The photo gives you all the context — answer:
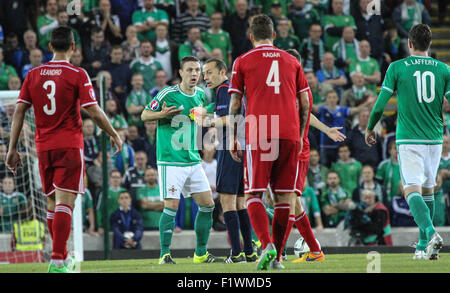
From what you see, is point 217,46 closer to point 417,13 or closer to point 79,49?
point 79,49

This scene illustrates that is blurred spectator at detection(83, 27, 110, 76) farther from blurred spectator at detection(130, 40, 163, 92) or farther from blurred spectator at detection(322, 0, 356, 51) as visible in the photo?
blurred spectator at detection(322, 0, 356, 51)

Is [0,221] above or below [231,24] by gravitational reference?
below

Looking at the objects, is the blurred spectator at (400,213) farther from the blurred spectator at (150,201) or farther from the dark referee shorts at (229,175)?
the dark referee shorts at (229,175)

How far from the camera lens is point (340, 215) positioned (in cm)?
1348

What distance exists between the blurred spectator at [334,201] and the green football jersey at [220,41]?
12.7 feet

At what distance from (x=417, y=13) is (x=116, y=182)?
7947mm

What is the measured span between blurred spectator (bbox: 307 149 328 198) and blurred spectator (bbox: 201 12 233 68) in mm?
3290

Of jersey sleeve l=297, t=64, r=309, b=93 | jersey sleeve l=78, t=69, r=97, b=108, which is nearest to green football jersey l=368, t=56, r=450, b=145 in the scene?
jersey sleeve l=297, t=64, r=309, b=93

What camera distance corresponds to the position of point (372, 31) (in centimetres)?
1645

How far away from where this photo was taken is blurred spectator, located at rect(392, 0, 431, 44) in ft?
55.5

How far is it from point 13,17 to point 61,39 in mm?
10336

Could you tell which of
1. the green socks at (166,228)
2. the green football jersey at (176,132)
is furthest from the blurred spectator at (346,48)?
the green socks at (166,228)

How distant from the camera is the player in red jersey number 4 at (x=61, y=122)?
6.87m
